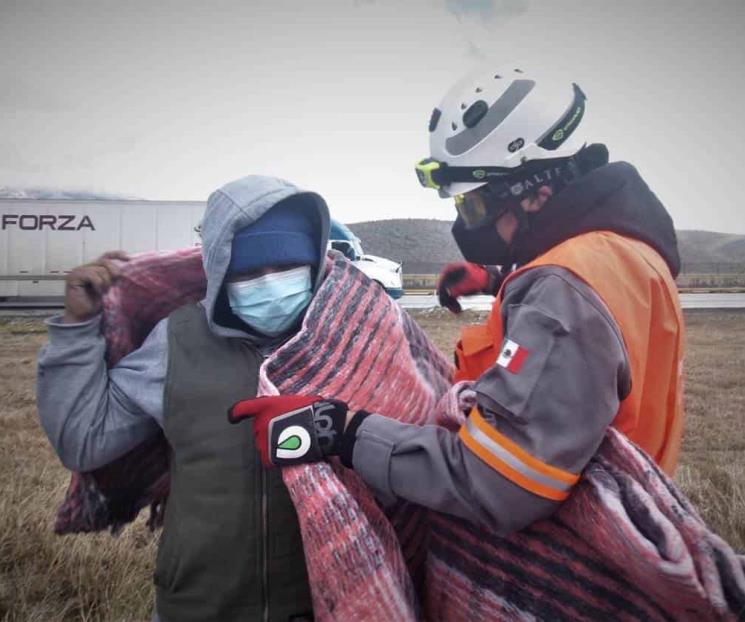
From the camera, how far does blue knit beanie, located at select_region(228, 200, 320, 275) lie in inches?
71.8

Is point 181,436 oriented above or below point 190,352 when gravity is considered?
below

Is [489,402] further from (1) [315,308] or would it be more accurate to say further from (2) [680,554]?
(1) [315,308]

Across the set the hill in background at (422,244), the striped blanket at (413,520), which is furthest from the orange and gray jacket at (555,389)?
the hill in background at (422,244)

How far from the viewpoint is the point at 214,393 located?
5.47 feet

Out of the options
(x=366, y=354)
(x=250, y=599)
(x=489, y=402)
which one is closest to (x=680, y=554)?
(x=489, y=402)

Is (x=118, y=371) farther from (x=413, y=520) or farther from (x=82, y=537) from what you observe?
(x=82, y=537)

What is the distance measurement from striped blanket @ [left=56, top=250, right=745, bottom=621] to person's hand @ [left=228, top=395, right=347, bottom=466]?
48 mm

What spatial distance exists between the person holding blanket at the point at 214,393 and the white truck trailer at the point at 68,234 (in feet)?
48.7

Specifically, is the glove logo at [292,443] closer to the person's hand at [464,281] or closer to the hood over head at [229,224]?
the hood over head at [229,224]

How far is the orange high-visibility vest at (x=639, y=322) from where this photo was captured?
1.27 meters

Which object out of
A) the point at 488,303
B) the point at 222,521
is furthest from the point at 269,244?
the point at 488,303

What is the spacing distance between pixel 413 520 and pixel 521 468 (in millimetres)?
621

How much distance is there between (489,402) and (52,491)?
3239 millimetres

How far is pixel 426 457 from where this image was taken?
1329 millimetres
